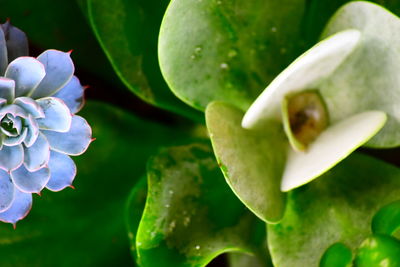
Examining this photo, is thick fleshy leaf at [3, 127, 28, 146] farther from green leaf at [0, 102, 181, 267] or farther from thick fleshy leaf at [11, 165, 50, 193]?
green leaf at [0, 102, 181, 267]

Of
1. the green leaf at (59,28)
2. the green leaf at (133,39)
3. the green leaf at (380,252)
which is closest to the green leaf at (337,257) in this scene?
the green leaf at (380,252)

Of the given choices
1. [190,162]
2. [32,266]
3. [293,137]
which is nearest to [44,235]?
[32,266]

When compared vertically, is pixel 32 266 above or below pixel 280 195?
below

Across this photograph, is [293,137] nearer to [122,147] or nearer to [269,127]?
[269,127]

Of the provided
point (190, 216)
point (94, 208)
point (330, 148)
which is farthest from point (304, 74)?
point (94, 208)

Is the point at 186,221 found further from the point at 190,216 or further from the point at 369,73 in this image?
the point at 369,73

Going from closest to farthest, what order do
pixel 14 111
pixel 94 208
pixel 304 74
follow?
pixel 14 111, pixel 304 74, pixel 94 208

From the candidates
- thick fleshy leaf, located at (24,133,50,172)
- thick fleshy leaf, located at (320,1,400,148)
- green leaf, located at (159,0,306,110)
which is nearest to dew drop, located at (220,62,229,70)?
green leaf, located at (159,0,306,110)
